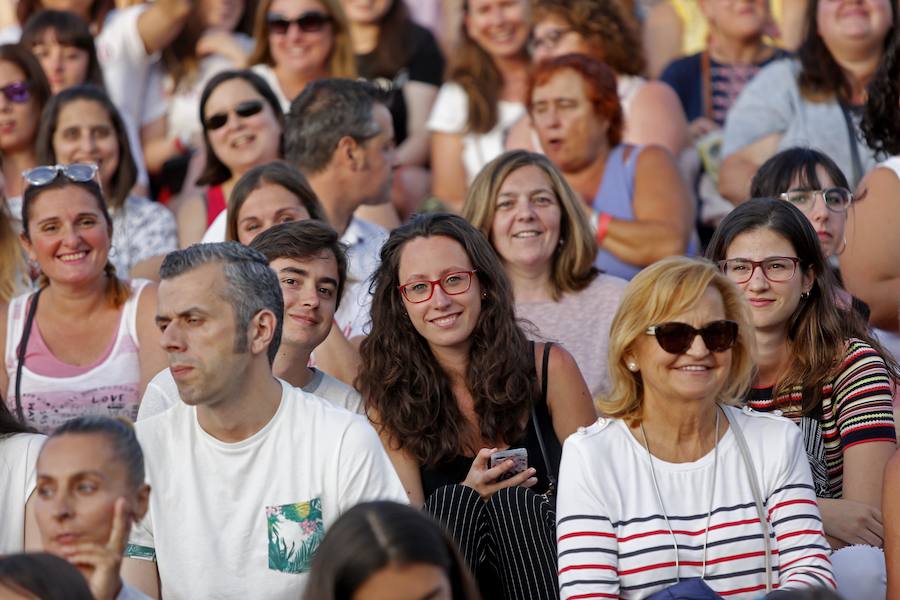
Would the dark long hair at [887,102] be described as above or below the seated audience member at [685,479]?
above

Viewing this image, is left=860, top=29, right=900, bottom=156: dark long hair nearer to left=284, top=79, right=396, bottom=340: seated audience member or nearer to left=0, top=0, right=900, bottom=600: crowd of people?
left=0, top=0, right=900, bottom=600: crowd of people

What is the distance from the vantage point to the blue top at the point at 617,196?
589 centimetres

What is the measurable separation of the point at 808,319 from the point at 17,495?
2.36 m

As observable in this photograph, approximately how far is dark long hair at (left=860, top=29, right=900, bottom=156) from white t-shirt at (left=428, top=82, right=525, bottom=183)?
6.08 ft

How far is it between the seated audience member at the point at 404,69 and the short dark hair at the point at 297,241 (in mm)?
2492

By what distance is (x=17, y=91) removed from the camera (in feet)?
21.1

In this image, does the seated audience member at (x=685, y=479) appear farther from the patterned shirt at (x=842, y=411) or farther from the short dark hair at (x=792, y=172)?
the short dark hair at (x=792, y=172)

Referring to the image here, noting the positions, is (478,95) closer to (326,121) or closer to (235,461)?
(326,121)

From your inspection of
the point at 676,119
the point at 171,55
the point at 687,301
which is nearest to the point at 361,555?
the point at 687,301

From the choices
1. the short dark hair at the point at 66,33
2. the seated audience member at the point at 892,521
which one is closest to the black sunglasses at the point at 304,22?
the short dark hair at the point at 66,33

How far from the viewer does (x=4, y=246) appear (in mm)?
5891

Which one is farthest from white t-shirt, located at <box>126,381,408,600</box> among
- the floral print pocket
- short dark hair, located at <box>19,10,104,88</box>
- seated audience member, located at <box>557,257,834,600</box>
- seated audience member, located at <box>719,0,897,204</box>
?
short dark hair, located at <box>19,10,104,88</box>

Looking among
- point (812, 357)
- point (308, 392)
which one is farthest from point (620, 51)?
point (308, 392)

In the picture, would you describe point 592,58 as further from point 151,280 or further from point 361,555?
point 361,555
